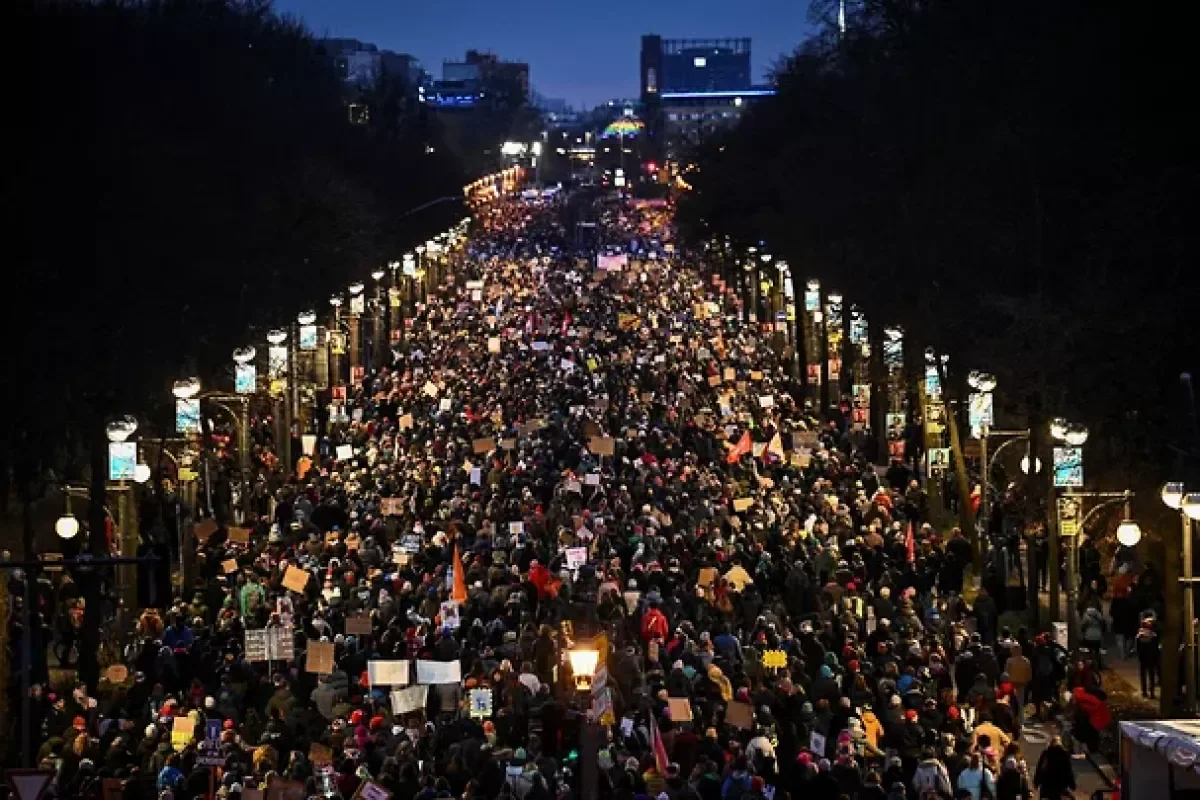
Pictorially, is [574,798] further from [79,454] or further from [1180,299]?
[79,454]

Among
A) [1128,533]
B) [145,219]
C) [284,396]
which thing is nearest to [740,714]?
[1128,533]

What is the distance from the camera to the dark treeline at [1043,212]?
27.2 meters

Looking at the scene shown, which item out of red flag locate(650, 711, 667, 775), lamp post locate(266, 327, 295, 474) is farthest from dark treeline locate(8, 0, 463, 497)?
red flag locate(650, 711, 667, 775)

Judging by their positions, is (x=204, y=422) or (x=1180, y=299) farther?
(x=204, y=422)

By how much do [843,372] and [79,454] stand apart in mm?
29875

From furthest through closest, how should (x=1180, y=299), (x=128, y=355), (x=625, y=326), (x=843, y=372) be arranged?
(x=625, y=326), (x=843, y=372), (x=128, y=355), (x=1180, y=299)

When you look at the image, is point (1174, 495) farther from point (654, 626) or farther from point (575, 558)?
point (575, 558)

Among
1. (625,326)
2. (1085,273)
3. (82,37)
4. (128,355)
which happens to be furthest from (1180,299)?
(625,326)

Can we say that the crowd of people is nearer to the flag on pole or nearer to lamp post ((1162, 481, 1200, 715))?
the flag on pole

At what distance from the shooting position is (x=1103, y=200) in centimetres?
3044

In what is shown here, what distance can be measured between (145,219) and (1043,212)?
13.3 m

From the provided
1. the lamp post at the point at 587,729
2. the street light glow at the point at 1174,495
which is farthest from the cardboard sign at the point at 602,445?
the lamp post at the point at 587,729

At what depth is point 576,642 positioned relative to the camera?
71.1ft

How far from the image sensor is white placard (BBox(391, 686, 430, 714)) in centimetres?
2247
